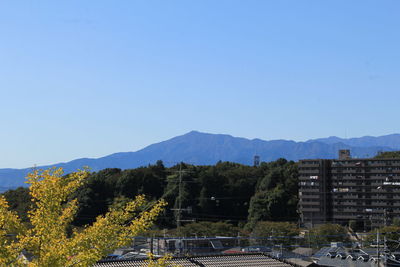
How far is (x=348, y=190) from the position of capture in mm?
101500

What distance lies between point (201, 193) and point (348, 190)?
27.8 meters

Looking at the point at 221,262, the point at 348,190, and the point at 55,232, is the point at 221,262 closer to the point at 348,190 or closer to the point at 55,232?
the point at 55,232

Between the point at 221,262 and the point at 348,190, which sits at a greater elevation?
the point at 348,190

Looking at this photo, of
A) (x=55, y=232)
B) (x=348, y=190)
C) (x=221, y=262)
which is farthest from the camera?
(x=348, y=190)

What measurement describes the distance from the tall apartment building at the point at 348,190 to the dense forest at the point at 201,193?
3.31 m

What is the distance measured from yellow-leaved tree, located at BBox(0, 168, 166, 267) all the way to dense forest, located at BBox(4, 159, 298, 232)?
8258 cm

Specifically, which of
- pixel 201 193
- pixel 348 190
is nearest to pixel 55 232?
pixel 201 193

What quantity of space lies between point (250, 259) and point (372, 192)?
281ft

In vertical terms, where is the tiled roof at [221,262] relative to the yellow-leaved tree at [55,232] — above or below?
below

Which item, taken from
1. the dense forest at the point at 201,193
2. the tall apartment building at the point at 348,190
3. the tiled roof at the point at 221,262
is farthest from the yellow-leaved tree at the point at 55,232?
the tall apartment building at the point at 348,190

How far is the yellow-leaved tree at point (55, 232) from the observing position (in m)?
10.2

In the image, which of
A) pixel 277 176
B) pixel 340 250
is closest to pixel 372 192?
pixel 277 176

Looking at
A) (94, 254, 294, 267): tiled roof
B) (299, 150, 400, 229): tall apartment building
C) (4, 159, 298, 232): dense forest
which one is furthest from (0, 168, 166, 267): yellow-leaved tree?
(299, 150, 400, 229): tall apartment building

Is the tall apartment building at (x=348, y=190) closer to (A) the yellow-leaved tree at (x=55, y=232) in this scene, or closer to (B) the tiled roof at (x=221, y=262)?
(B) the tiled roof at (x=221, y=262)
